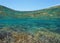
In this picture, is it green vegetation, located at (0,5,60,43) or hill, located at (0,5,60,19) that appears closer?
green vegetation, located at (0,5,60,43)

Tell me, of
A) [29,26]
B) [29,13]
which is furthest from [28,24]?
[29,13]

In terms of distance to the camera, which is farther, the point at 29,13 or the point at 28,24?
the point at 29,13

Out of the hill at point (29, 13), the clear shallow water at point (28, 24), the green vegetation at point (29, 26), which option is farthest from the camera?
the hill at point (29, 13)

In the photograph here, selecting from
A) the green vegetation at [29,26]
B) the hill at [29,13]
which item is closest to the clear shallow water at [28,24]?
the green vegetation at [29,26]

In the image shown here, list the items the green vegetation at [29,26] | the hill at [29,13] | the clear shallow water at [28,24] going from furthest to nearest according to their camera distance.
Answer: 1. the hill at [29,13]
2. the clear shallow water at [28,24]
3. the green vegetation at [29,26]

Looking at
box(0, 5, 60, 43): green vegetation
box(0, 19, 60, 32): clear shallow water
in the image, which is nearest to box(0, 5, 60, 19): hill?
box(0, 5, 60, 43): green vegetation

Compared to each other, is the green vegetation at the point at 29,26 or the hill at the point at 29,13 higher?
the hill at the point at 29,13

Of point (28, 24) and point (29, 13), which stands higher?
point (29, 13)

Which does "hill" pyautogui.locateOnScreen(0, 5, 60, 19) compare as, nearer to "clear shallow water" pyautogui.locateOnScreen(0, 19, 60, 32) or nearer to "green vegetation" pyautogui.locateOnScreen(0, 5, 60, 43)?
"green vegetation" pyautogui.locateOnScreen(0, 5, 60, 43)

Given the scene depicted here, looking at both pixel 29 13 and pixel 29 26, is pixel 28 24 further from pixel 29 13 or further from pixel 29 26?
pixel 29 13

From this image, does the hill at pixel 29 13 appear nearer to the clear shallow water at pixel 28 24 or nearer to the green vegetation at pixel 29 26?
the green vegetation at pixel 29 26

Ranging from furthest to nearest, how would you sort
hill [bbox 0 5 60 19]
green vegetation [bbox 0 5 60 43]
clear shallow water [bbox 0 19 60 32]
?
hill [bbox 0 5 60 19], clear shallow water [bbox 0 19 60 32], green vegetation [bbox 0 5 60 43]

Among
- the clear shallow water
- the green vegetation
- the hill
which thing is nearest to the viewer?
the green vegetation

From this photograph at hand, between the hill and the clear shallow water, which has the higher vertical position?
the hill
